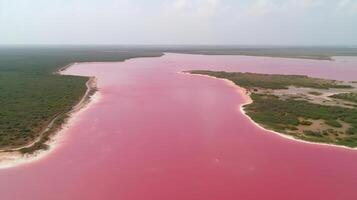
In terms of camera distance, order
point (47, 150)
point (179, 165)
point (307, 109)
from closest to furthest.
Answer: point (179, 165) → point (47, 150) → point (307, 109)

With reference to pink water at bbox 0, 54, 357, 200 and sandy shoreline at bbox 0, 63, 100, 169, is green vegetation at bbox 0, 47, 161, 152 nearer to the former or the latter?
sandy shoreline at bbox 0, 63, 100, 169

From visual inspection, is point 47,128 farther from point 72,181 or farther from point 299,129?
point 299,129

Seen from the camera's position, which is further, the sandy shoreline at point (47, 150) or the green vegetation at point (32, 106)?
the green vegetation at point (32, 106)

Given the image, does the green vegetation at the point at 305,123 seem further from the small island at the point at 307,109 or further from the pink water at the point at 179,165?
the pink water at the point at 179,165

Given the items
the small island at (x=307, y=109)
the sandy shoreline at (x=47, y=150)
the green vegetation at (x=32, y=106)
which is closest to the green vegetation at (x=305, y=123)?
the small island at (x=307, y=109)

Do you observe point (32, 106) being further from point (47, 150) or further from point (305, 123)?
point (305, 123)

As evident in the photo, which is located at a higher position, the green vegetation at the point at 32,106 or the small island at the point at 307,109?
the small island at the point at 307,109

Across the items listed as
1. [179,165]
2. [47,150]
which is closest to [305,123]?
[179,165]

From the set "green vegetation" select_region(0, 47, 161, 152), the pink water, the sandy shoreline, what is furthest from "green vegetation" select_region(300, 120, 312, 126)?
"green vegetation" select_region(0, 47, 161, 152)
